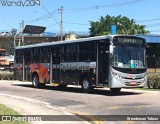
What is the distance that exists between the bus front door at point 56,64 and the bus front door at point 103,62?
16.7 ft

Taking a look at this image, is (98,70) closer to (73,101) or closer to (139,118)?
(73,101)

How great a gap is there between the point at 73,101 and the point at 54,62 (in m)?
8.69

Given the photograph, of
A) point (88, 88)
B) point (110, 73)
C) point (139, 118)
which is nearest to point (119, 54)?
point (110, 73)

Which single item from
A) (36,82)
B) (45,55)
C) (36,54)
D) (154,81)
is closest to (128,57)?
(154,81)

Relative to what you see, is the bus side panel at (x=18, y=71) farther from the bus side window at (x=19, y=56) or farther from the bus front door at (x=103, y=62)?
the bus front door at (x=103, y=62)

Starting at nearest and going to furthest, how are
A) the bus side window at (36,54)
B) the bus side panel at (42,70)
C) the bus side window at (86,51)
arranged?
1. the bus side window at (86,51)
2. the bus side panel at (42,70)
3. the bus side window at (36,54)

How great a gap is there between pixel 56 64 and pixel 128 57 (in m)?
6.77

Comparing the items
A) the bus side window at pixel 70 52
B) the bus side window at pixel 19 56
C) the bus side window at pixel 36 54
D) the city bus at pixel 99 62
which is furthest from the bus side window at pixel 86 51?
the bus side window at pixel 19 56

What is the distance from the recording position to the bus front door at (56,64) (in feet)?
89.9

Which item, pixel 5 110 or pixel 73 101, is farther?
pixel 73 101

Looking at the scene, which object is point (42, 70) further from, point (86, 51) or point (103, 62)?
point (103, 62)

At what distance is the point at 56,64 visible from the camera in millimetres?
27719

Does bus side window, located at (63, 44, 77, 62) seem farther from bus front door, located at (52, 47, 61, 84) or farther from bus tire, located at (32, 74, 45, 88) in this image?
bus tire, located at (32, 74, 45, 88)

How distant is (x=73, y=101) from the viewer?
64.3 feet
